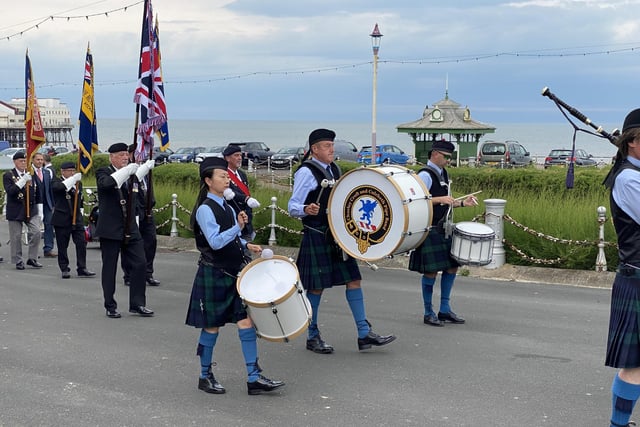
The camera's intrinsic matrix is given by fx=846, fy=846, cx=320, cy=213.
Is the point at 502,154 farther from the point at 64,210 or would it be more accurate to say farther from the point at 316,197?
the point at 316,197

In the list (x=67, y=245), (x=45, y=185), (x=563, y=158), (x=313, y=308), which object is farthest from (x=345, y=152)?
(x=313, y=308)

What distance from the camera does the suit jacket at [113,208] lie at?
8836mm

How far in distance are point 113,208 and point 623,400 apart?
19.1 feet

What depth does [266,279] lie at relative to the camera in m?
5.92

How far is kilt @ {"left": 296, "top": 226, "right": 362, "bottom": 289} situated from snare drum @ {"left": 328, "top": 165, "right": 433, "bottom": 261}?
0.49 ft

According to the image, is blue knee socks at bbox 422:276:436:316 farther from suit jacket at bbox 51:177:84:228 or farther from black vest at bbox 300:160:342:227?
suit jacket at bbox 51:177:84:228

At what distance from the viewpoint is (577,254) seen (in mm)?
11312

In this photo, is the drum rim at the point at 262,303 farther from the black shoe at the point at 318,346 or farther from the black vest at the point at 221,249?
the black shoe at the point at 318,346

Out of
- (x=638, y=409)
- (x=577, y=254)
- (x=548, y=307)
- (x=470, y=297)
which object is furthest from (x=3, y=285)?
(x=638, y=409)

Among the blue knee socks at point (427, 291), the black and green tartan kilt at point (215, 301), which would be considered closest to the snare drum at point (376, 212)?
the blue knee socks at point (427, 291)

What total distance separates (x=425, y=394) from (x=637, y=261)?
6.55 ft

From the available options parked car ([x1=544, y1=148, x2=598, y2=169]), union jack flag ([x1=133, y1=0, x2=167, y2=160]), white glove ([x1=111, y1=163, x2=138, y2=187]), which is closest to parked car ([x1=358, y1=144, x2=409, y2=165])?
parked car ([x1=544, y1=148, x2=598, y2=169])

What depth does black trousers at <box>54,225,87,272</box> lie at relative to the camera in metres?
11.8

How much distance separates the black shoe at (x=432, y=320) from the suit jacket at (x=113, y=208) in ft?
10.5
